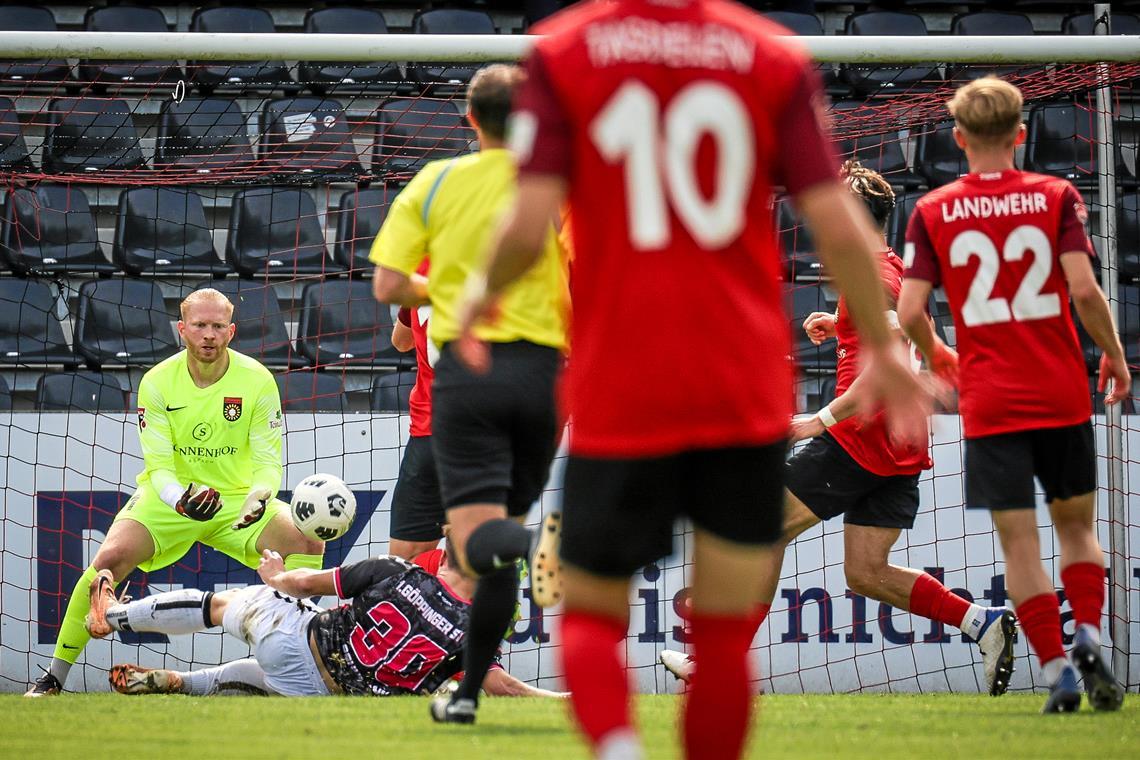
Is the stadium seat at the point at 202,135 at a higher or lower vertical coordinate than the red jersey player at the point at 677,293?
higher

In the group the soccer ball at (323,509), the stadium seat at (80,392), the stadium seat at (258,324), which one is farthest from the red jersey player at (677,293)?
the stadium seat at (258,324)

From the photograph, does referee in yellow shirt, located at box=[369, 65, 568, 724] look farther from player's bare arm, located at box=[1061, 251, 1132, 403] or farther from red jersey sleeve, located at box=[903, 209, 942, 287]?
player's bare arm, located at box=[1061, 251, 1132, 403]

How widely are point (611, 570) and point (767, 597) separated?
3.61m

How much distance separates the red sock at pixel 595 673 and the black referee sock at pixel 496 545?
3.96 ft

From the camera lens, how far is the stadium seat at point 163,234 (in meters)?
9.79

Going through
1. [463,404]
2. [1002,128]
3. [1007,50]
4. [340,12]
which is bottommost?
[463,404]

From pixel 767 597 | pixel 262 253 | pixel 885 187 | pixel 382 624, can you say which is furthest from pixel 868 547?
pixel 262 253

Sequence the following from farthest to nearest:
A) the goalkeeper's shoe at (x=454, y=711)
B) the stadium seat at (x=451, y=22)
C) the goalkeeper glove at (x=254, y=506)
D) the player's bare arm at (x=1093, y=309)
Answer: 1. the stadium seat at (x=451, y=22)
2. the goalkeeper glove at (x=254, y=506)
3. the player's bare arm at (x=1093, y=309)
4. the goalkeeper's shoe at (x=454, y=711)

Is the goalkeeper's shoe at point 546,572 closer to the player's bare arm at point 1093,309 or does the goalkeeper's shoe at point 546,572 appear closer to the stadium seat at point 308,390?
the player's bare arm at point 1093,309

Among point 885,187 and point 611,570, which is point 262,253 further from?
point 611,570

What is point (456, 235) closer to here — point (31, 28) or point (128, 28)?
point (128, 28)

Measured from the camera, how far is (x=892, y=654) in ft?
24.0

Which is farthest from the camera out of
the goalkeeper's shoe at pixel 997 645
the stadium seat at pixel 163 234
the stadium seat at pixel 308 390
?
the stadium seat at pixel 163 234

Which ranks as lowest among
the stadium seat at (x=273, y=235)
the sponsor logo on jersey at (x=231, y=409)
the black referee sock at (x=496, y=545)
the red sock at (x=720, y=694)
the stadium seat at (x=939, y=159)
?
the red sock at (x=720, y=694)
